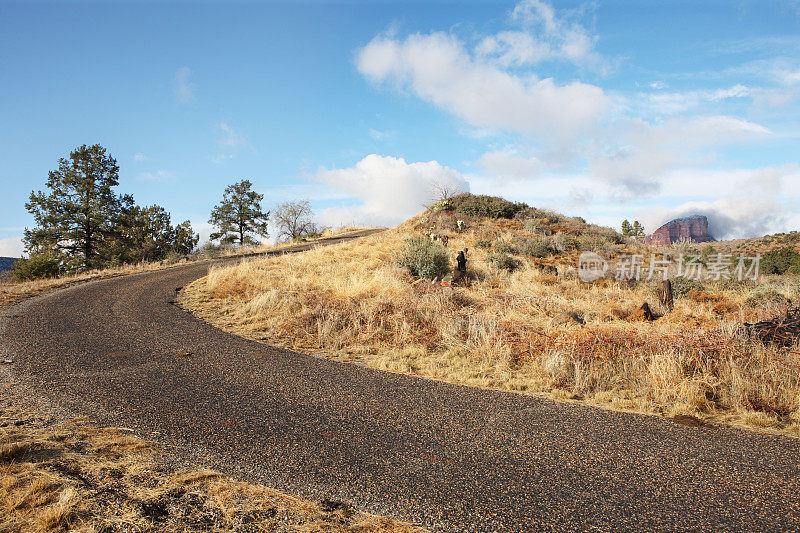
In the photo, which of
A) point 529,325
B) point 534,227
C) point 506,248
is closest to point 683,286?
point 506,248

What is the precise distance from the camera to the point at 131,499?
249 cm

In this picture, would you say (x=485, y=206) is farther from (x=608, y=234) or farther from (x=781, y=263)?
(x=781, y=263)

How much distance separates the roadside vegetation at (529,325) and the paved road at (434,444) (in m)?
0.76

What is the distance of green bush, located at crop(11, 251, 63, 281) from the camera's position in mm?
19750

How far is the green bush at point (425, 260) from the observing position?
40.6 ft

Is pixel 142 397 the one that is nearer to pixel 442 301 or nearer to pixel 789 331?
pixel 442 301

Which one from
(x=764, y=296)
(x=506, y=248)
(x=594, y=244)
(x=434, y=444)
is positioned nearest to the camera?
(x=434, y=444)

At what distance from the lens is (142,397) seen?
175 inches

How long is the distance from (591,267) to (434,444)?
44.3 feet

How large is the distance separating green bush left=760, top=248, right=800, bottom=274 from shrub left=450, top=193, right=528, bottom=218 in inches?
442

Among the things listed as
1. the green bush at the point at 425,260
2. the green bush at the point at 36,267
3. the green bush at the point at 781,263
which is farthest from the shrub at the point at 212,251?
the green bush at the point at 781,263

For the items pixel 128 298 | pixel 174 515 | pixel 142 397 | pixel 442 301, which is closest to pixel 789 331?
pixel 442 301

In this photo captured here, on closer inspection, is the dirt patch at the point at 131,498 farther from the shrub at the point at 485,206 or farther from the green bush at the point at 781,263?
the green bush at the point at 781,263

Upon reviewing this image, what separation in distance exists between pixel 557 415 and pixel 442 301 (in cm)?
486
